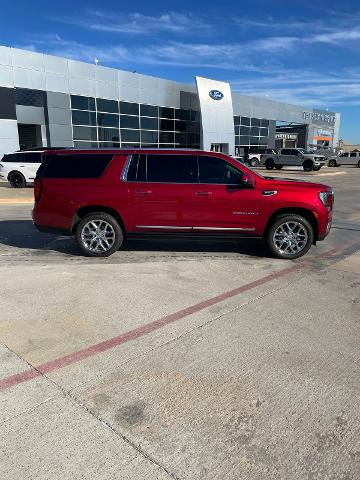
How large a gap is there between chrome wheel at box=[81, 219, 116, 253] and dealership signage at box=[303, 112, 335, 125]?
57.3 m

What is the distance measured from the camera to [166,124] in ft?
118

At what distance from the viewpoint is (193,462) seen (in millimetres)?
2422

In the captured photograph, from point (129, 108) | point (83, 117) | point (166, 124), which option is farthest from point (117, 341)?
point (166, 124)

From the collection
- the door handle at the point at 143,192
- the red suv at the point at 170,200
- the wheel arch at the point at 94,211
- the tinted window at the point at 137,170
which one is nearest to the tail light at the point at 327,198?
the red suv at the point at 170,200

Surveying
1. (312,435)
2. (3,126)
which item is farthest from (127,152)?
(3,126)

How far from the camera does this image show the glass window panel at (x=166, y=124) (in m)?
35.4

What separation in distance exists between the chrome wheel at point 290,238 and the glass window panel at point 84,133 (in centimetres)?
2507

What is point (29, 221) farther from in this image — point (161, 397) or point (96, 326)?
point (161, 397)

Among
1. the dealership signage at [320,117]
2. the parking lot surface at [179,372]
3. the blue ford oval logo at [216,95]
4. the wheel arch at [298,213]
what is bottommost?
the parking lot surface at [179,372]

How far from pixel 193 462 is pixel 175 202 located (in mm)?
4813

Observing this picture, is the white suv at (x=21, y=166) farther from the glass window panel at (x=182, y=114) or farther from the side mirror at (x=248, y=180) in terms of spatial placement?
the glass window panel at (x=182, y=114)

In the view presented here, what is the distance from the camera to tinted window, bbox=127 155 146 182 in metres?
6.91

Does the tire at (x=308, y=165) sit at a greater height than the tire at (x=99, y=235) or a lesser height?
greater

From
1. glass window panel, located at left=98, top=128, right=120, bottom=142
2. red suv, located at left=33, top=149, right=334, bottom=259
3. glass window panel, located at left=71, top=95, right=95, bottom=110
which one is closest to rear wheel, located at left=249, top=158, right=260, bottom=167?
glass window panel, located at left=98, top=128, right=120, bottom=142
